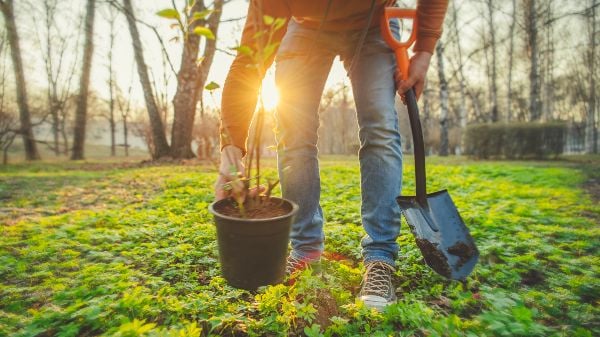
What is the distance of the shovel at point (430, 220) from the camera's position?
173 cm

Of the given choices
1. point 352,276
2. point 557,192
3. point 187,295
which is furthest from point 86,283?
point 557,192

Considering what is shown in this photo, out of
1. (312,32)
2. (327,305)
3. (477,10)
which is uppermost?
(477,10)

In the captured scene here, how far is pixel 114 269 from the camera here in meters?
2.01

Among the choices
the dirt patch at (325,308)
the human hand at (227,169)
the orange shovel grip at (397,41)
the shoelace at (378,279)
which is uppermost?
the orange shovel grip at (397,41)

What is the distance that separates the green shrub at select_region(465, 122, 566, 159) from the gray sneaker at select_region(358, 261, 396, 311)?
40.9 feet

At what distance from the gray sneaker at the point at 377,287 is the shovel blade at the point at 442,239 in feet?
0.73

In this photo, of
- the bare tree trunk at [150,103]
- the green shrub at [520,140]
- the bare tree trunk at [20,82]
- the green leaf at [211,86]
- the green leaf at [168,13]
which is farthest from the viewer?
the bare tree trunk at [20,82]

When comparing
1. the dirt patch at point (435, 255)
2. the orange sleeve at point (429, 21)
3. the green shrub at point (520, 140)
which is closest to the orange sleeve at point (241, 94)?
the orange sleeve at point (429, 21)

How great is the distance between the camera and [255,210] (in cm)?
130

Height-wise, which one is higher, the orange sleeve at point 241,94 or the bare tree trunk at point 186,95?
the bare tree trunk at point 186,95

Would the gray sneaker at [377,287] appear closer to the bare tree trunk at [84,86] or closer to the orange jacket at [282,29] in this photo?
the orange jacket at [282,29]

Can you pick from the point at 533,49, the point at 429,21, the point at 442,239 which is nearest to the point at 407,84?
→ the point at 429,21

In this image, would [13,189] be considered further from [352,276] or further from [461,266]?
[461,266]

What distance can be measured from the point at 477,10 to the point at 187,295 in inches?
937
